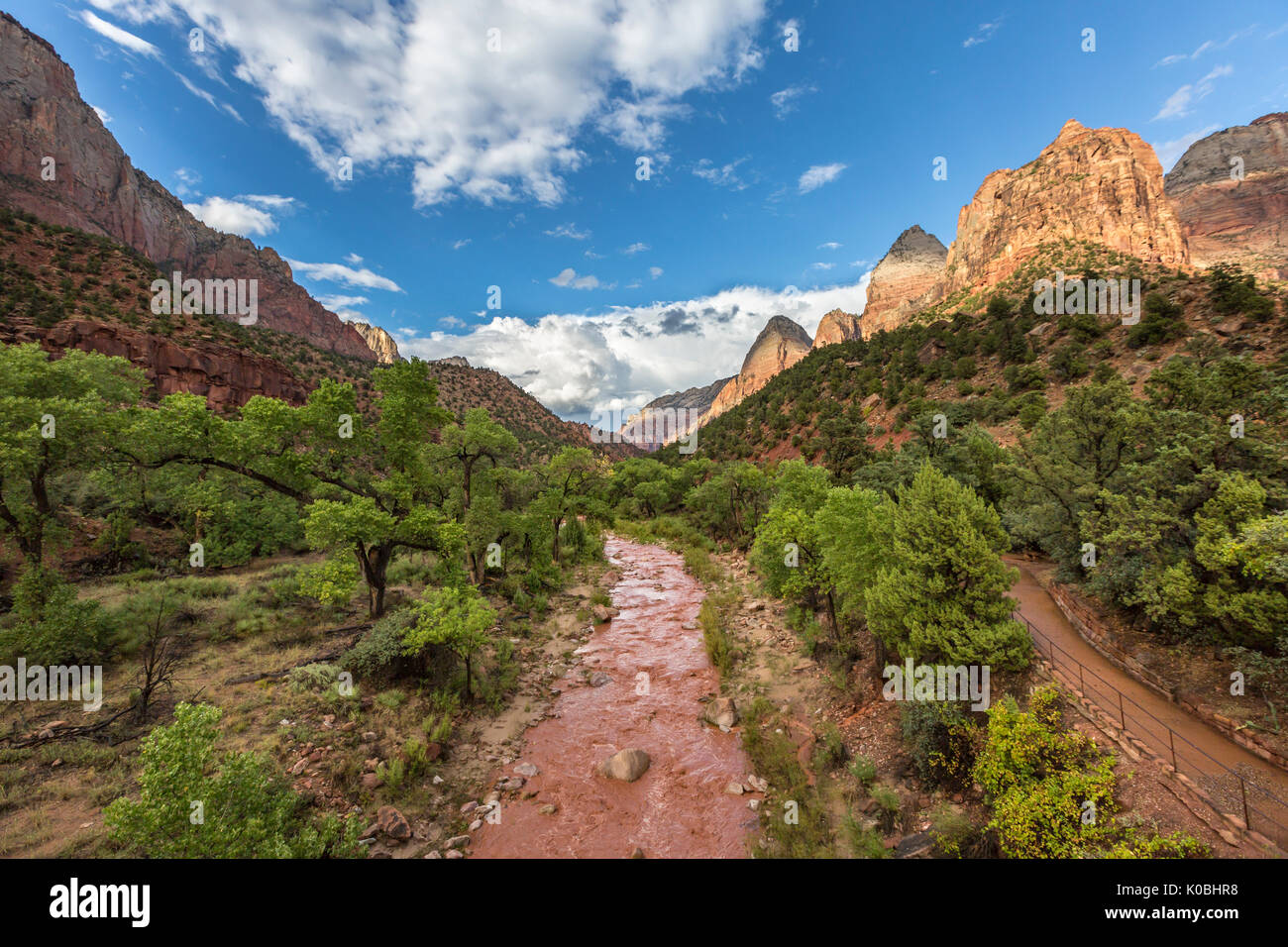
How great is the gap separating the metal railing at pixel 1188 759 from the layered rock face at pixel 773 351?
167081 mm

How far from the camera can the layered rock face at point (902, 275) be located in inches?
5118

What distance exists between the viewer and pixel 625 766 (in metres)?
11.8

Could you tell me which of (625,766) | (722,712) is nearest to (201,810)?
(625,766)

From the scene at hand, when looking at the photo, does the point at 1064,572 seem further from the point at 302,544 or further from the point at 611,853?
the point at 302,544

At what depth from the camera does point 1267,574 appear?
8.80 meters

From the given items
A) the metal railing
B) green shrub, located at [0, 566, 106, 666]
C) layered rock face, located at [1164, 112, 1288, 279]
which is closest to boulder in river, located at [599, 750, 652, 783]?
the metal railing

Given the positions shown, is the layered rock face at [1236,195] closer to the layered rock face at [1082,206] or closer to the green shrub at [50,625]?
the layered rock face at [1082,206]

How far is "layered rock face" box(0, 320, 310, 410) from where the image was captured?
34531mm

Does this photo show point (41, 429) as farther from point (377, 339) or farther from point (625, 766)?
point (377, 339)

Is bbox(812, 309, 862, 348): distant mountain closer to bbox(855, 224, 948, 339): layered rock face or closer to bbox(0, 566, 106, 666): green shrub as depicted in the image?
bbox(855, 224, 948, 339): layered rock face

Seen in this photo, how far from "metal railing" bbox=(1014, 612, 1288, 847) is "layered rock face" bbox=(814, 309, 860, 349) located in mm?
163359

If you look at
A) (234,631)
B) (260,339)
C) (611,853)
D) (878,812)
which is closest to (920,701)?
(878,812)

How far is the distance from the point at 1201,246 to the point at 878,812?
164866mm

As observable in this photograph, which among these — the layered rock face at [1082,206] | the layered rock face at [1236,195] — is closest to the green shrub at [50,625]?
the layered rock face at [1082,206]
